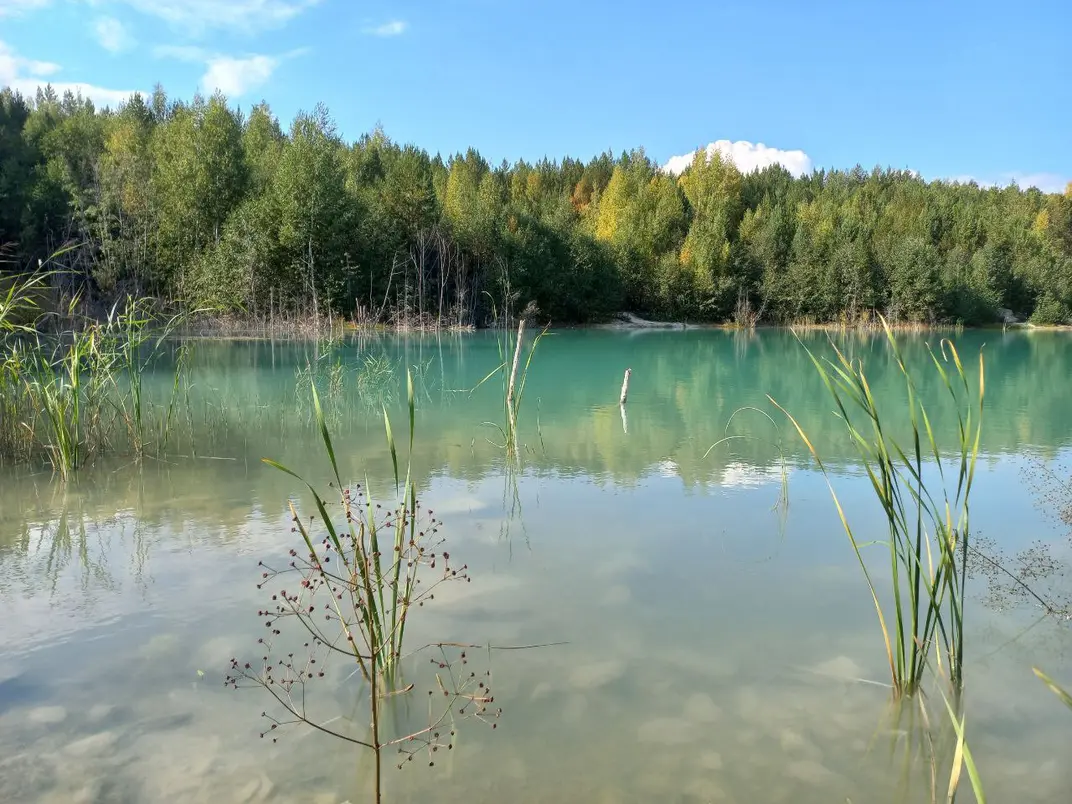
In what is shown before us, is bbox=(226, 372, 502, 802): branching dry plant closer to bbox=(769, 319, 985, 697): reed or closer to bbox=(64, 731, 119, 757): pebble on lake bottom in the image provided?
bbox=(64, 731, 119, 757): pebble on lake bottom

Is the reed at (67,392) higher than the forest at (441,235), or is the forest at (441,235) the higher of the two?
the forest at (441,235)

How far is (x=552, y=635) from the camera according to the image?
11.2 ft

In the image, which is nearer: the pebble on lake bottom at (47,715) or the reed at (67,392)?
the pebble on lake bottom at (47,715)

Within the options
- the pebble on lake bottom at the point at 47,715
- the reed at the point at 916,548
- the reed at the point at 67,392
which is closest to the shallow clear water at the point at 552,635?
the pebble on lake bottom at the point at 47,715

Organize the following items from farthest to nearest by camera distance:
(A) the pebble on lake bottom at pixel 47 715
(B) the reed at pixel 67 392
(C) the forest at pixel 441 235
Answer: (C) the forest at pixel 441 235, (B) the reed at pixel 67 392, (A) the pebble on lake bottom at pixel 47 715

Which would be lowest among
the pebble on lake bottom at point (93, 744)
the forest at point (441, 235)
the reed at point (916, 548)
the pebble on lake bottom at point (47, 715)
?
the pebble on lake bottom at point (93, 744)

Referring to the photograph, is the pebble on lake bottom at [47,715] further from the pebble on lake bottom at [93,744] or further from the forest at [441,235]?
the forest at [441,235]

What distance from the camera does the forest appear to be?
2948 centimetres

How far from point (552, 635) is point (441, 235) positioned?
32295mm

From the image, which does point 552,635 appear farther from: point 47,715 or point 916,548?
point 47,715

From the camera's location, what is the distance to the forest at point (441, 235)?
29.5 meters

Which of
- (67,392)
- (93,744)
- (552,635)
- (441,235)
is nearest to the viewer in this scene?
(93,744)

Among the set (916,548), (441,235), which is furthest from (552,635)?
(441,235)

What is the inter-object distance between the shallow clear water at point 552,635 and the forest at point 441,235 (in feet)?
40.7
